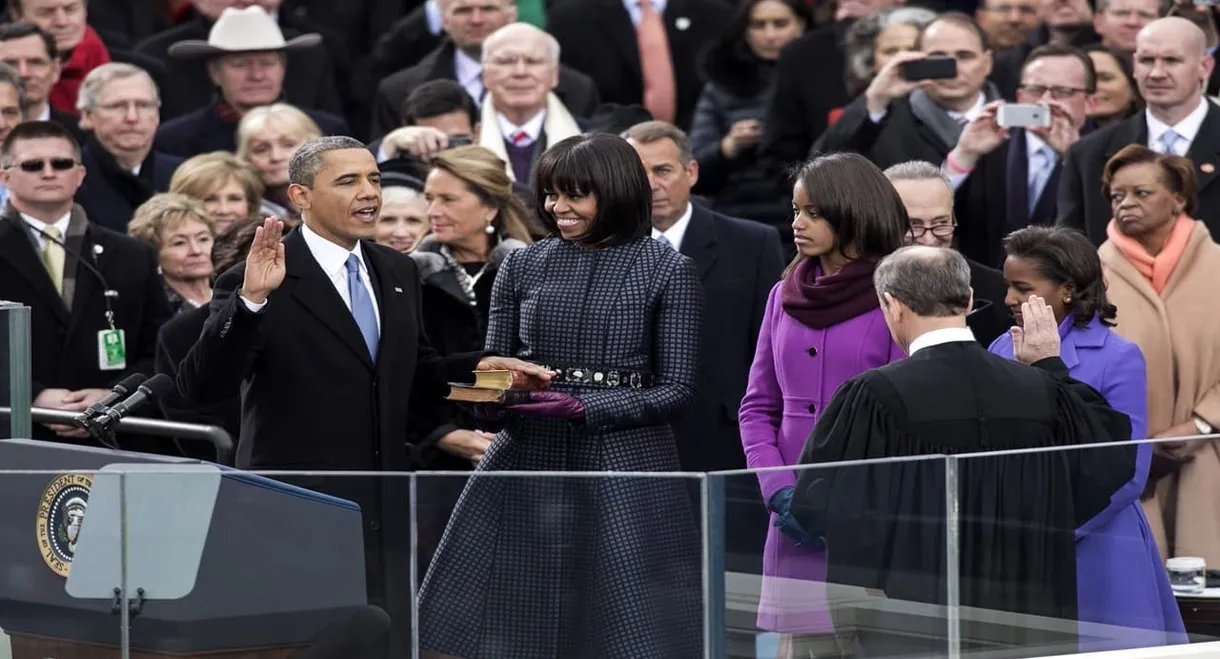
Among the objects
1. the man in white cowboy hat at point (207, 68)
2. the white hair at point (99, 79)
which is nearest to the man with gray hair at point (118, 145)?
the white hair at point (99, 79)

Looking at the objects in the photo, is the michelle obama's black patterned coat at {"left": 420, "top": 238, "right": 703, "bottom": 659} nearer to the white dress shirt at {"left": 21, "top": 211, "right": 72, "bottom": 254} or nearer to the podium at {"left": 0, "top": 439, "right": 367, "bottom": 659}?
the podium at {"left": 0, "top": 439, "right": 367, "bottom": 659}

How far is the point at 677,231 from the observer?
8.34 metres

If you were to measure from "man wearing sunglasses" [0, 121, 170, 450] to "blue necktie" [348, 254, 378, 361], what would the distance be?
226 cm

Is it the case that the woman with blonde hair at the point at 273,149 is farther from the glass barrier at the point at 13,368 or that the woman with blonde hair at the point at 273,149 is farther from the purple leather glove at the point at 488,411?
the purple leather glove at the point at 488,411

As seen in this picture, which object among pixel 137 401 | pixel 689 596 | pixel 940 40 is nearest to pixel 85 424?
pixel 137 401

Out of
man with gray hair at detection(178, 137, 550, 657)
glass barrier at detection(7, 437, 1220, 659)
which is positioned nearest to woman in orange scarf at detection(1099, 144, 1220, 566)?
glass barrier at detection(7, 437, 1220, 659)

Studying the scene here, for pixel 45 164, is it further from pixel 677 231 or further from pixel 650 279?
pixel 650 279

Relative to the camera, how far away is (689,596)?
5617 millimetres

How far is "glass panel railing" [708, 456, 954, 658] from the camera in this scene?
5.60 meters

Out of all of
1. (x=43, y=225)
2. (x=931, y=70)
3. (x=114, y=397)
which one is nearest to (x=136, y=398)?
(x=114, y=397)

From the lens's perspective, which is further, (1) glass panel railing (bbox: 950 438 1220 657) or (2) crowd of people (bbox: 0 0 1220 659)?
(1) glass panel railing (bbox: 950 438 1220 657)

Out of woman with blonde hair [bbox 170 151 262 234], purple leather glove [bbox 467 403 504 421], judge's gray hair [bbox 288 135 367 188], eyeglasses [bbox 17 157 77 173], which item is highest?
judge's gray hair [bbox 288 135 367 188]

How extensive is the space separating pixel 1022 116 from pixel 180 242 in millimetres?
3420

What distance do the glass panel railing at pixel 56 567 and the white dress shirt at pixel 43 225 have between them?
3120 mm
